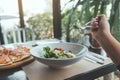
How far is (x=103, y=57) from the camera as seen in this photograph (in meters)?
1.08

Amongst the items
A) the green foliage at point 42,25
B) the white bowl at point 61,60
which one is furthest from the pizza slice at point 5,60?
the green foliage at point 42,25

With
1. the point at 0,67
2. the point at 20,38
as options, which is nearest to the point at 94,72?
the point at 0,67

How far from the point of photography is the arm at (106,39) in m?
0.75

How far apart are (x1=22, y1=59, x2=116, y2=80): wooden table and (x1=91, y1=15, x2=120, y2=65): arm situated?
0.56 feet

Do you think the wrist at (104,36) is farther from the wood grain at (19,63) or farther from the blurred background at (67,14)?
the blurred background at (67,14)

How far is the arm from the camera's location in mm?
747

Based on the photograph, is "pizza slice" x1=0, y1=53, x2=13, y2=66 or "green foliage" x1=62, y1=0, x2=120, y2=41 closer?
"pizza slice" x1=0, y1=53, x2=13, y2=66

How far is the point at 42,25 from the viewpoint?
294 cm

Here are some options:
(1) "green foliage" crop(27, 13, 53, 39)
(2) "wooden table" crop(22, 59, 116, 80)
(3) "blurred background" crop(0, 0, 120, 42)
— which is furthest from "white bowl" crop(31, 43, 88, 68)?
(1) "green foliage" crop(27, 13, 53, 39)

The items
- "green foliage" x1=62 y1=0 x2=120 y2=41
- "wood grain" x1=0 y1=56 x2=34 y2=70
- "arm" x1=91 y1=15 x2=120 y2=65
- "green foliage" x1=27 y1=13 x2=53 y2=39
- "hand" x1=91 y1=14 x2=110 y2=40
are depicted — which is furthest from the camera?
"green foliage" x1=27 y1=13 x2=53 y2=39

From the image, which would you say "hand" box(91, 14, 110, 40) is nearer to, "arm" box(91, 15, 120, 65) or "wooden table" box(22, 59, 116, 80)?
Result: "arm" box(91, 15, 120, 65)

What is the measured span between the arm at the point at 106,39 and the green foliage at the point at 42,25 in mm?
2018

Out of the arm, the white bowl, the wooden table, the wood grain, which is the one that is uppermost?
the arm

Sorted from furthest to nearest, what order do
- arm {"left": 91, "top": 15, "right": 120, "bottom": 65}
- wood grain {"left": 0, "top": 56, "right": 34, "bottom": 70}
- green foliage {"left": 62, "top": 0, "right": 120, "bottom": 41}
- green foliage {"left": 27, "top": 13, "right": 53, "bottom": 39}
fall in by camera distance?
green foliage {"left": 27, "top": 13, "right": 53, "bottom": 39} → green foliage {"left": 62, "top": 0, "right": 120, "bottom": 41} → wood grain {"left": 0, "top": 56, "right": 34, "bottom": 70} → arm {"left": 91, "top": 15, "right": 120, "bottom": 65}
